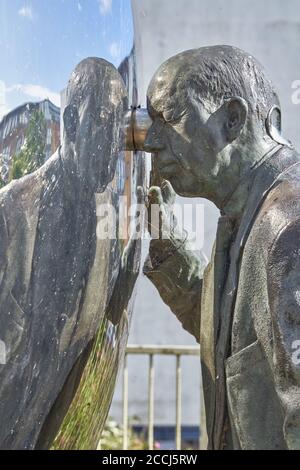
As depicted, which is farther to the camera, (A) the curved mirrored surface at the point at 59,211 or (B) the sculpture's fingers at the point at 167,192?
(B) the sculpture's fingers at the point at 167,192

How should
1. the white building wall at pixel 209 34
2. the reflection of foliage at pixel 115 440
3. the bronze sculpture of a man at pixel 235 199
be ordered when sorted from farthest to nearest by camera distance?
the white building wall at pixel 209 34 < the reflection of foliage at pixel 115 440 < the bronze sculpture of a man at pixel 235 199

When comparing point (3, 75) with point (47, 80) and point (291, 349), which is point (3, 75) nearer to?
point (47, 80)

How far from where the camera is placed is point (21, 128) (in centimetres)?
186

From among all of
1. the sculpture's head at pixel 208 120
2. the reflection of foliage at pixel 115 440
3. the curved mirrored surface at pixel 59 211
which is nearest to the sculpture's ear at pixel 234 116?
the sculpture's head at pixel 208 120

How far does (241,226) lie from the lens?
2.03 meters

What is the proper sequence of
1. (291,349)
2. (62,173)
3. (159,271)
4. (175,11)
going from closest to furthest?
(291,349)
(62,173)
(159,271)
(175,11)

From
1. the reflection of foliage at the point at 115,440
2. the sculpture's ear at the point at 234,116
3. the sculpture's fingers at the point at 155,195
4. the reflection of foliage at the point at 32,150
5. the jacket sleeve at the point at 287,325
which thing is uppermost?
the reflection of foliage at the point at 115,440

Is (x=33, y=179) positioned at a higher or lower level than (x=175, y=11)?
lower

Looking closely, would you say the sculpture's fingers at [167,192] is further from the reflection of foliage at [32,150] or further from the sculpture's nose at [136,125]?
the reflection of foliage at [32,150]

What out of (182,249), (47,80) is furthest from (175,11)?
(47,80)

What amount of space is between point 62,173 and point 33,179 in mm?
72

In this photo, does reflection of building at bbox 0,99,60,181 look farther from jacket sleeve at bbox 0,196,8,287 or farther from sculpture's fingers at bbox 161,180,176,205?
sculpture's fingers at bbox 161,180,176,205

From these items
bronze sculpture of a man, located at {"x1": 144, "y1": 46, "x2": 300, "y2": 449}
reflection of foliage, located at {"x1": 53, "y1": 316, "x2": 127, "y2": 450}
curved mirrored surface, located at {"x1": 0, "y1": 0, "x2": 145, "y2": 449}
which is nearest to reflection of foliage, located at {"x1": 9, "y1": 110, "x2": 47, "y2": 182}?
curved mirrored surface, located at {"x1": 0, "y1": 0, "x2": 145, "y2": 449}

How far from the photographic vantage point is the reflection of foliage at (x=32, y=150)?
1.85 metres
